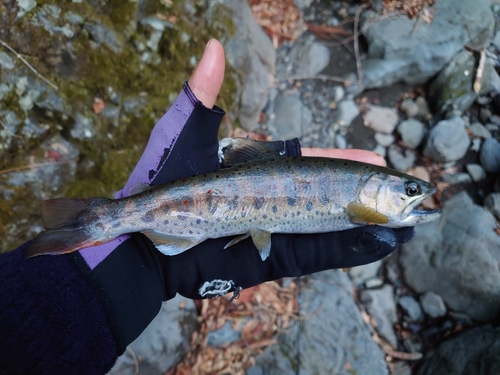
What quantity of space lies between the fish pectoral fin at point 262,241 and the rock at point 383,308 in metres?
2.82

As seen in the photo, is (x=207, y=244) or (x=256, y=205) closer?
(x=256, y=205)

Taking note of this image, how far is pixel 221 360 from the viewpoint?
13.9 feet

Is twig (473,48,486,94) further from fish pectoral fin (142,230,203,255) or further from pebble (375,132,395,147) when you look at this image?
fish pectoral fin (142,230,203,255)

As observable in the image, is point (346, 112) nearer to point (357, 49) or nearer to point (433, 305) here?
point (357, 49)

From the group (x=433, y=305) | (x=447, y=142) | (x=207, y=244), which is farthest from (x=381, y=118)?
(x=207, y=244)

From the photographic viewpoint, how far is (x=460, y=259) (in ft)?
15.7

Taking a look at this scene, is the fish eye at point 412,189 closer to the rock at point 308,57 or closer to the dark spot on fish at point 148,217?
the dark spot on fish at point 148,217

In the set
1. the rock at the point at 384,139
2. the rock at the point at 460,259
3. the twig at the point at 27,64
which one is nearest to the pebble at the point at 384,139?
the rock at the point at 384,139

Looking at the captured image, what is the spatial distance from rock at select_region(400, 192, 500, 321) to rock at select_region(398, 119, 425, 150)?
1.07 metres

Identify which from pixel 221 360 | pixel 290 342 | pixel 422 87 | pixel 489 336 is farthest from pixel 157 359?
pixel 422 87

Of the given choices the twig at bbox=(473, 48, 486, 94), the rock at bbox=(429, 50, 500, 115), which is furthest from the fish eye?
the twig at bbox=(473, 48, 486, 94)

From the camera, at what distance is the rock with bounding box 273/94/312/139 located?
5770 mm

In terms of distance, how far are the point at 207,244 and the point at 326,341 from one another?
2.31 meters

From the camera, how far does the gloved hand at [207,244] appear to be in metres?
3.05
